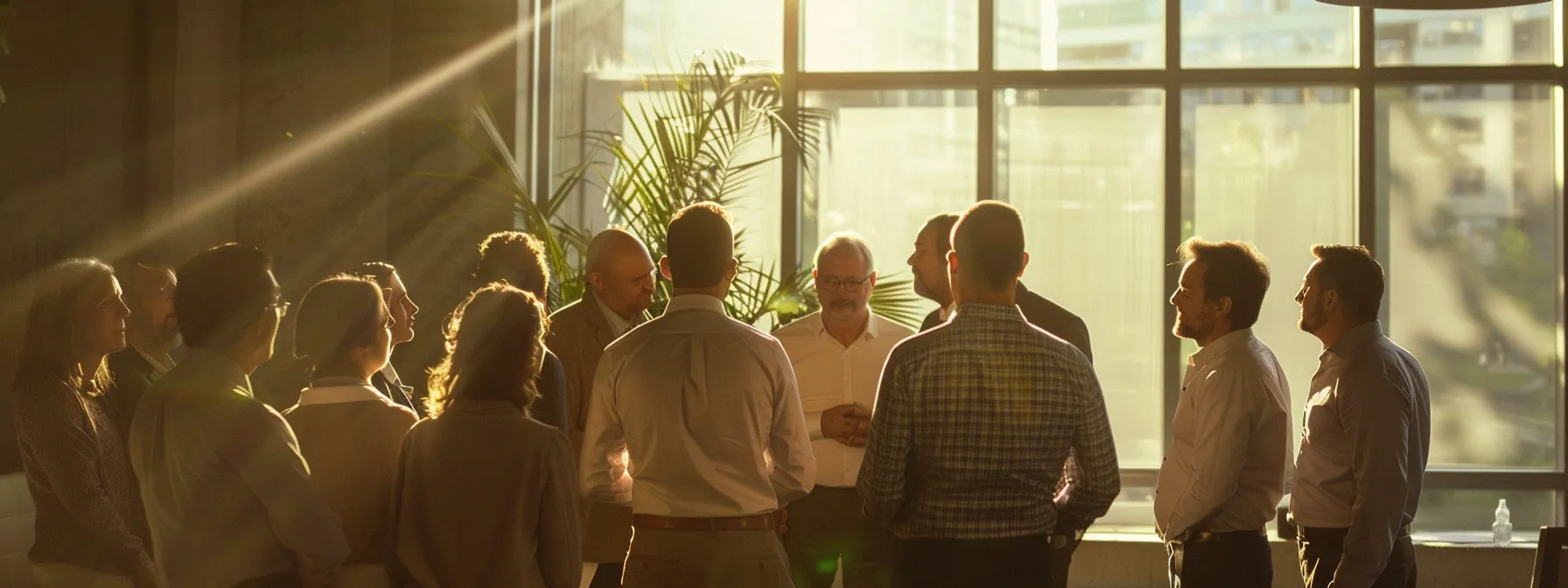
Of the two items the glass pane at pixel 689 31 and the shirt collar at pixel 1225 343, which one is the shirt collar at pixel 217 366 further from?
the glass pane at pixel 689 31

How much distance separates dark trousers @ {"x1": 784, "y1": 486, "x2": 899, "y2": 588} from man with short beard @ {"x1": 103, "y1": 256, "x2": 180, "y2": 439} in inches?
74.0

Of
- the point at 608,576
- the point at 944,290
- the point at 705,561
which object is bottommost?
the point at 608,576

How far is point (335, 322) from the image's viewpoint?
265cm

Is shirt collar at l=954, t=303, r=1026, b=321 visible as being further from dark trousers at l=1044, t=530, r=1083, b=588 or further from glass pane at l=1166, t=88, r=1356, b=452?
glass pane at l=1166, t=88, r=1356, b=452

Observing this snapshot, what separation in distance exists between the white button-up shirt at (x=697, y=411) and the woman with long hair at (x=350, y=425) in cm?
48

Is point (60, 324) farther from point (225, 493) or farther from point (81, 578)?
point (225, 493)

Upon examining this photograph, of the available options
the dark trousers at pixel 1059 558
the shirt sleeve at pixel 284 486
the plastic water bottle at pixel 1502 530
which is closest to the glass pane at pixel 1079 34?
the plastic water bottle at pixel 1502 530

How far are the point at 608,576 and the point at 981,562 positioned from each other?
1409 mm

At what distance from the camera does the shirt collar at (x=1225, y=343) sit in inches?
130

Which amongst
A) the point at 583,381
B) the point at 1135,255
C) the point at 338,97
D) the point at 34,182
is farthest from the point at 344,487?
the point at 1135,255

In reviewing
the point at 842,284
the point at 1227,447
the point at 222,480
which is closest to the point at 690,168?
the point at 842,284

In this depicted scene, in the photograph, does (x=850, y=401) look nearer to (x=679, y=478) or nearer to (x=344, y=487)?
(x=679, y=478)

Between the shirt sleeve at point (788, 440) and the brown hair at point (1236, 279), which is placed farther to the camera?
the brown hair at point (1236, 279)

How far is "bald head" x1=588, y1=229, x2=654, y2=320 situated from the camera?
394 centimetres
